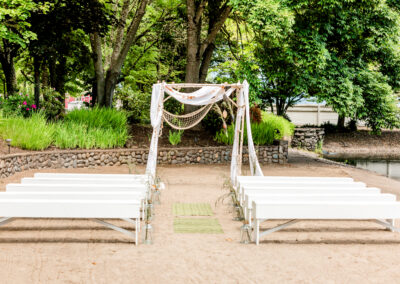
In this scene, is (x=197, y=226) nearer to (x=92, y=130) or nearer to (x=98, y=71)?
(x=92, y=130)

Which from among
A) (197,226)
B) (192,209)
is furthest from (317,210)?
(192,209)

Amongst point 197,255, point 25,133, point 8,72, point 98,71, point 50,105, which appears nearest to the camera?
point 197,255

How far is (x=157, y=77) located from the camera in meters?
17.4

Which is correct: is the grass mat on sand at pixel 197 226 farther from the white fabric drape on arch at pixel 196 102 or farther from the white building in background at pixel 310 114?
the white building in background at pixel 310 114

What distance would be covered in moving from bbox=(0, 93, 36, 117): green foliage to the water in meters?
11.4

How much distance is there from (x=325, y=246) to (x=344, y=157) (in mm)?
14047

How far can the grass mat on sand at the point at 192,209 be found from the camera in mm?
6184

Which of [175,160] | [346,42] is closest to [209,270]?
[175,160]

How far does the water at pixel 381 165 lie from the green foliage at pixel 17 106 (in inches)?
448

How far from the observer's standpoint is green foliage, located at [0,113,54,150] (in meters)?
10.0

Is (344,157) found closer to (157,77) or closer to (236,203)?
(157,77)

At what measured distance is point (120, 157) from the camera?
11531 millimetres

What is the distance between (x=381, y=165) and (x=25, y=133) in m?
12.5

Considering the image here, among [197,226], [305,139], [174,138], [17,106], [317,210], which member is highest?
[17,106]
